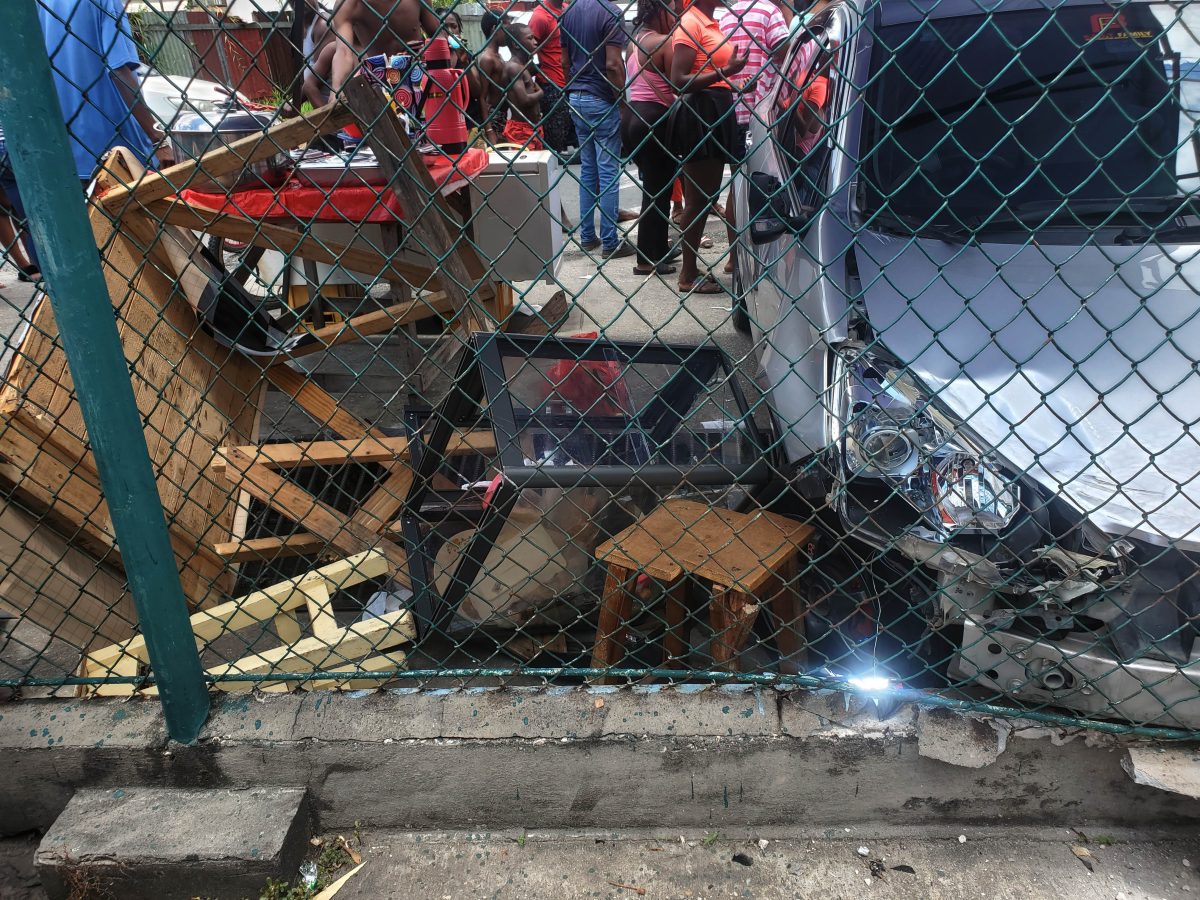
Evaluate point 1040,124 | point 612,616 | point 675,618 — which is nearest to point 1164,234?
point 1040,124

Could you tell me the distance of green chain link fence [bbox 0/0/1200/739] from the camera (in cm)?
200

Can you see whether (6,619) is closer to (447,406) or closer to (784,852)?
(447,406)

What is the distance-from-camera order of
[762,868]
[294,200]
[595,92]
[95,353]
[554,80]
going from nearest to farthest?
[95,353], [762,868], [294,200], [595,92], [554,80]

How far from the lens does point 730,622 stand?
7.98ft

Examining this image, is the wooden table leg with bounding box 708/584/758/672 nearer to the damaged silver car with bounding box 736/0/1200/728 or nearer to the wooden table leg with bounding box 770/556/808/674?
the wooden table leg with bounding box 770/556/808/674

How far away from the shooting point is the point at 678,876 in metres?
2.12

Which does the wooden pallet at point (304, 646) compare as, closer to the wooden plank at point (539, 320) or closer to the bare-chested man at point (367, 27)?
the bare-chested man at point (367, 27)

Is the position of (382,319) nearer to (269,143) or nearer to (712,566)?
(269,143)

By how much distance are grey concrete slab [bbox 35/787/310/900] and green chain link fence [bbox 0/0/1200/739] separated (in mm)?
275

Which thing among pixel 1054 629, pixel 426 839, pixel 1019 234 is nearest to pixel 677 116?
pixel 1019 234

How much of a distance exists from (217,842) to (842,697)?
5.00 feet

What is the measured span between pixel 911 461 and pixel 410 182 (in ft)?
6.32

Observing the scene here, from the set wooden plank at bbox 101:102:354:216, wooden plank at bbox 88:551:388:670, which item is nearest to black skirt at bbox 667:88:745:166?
wooden plank at bbox 101:102:354:216

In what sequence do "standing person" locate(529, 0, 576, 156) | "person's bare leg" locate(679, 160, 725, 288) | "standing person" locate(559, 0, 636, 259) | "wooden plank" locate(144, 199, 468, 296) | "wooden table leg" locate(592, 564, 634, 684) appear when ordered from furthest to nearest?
"standing person" locate(529, 0, 576, 156) < "standing person" locate(559, 0, 636, 259) < "person's bare leg" locate(679, 160, 725, 288) < "wooden plank" locate(144, 199, 468, 296) < "wooden table leg" locate(592, 564, 634, 684)
